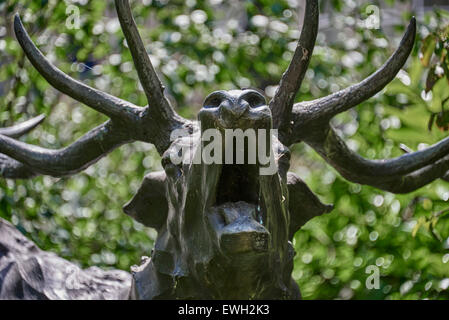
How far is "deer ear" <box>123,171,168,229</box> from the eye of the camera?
2436 millimetres

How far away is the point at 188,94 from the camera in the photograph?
5047 millimetres

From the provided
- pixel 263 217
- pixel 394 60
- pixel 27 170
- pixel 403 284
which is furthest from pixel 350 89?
pixel 403 284

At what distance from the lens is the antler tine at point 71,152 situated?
2588 millimetres

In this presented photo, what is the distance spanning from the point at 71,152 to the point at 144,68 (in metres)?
0.44

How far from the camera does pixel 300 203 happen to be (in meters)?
2.44

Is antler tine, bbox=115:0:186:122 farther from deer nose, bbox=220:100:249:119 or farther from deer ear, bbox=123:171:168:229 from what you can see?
deer nose, bbox=220:100:249:119

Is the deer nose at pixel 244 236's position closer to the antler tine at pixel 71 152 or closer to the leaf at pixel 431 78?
the antler tine at pixel 71 152

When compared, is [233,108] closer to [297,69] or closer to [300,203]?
[297,69]

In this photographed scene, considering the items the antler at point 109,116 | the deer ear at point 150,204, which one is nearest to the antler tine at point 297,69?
the antler at point 109,116

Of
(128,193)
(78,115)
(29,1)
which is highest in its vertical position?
(29,1)

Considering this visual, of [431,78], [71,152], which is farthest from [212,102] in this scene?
[431,78]

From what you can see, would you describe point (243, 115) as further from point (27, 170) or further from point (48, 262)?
point (48, 262)

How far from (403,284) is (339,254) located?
582 millimetres

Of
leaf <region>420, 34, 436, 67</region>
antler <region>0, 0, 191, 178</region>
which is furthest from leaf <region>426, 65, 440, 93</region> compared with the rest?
antler <region>0, 0, 191, 178</region>
